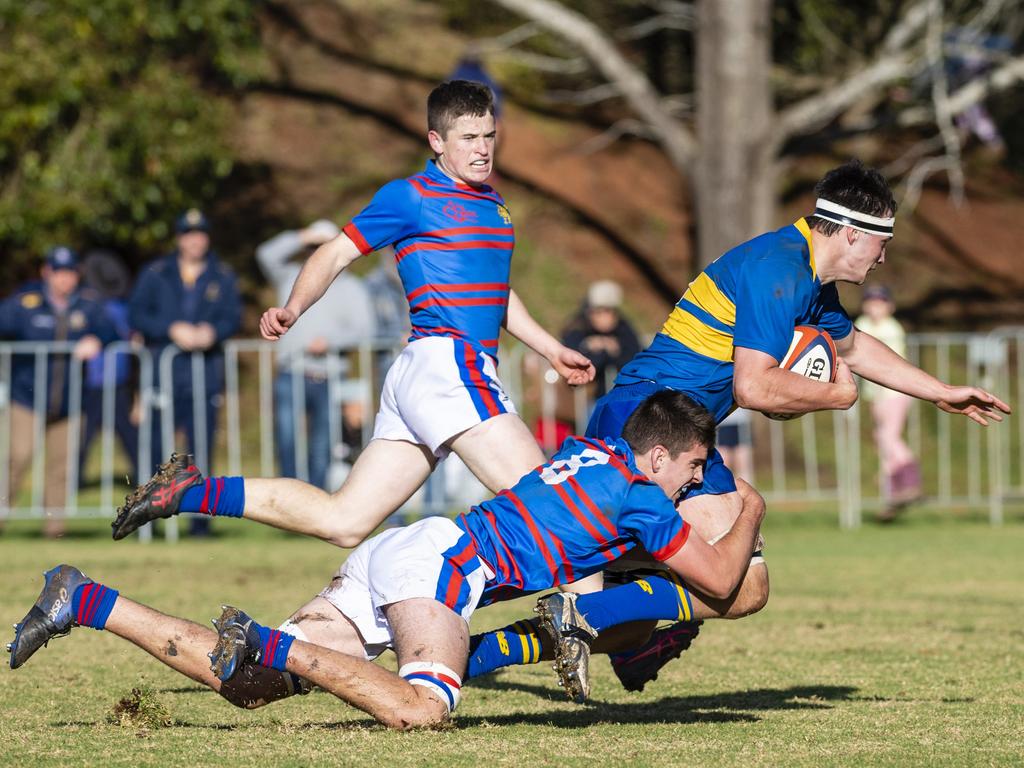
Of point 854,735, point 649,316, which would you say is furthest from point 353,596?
point 649,316

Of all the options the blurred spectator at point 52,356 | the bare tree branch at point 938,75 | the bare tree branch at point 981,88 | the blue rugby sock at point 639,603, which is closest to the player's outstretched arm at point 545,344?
the blue rugby sock at point 639,603

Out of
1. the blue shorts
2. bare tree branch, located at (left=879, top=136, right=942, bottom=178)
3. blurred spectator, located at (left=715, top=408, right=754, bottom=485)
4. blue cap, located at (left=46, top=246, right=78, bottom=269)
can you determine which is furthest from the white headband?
bare tree branch, located at (left=879, top=136, right=942, bottom=178)

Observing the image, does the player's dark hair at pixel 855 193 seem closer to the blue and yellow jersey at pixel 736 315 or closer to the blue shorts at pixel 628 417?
the blue and yellow jersey at pixel 736 315

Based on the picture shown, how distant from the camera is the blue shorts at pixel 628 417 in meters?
5.86

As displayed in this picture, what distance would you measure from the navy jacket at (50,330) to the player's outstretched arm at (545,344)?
24.0 feet

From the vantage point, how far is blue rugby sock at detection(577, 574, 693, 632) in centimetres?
553

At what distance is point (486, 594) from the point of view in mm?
5367

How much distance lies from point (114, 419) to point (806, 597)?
6.52 meters

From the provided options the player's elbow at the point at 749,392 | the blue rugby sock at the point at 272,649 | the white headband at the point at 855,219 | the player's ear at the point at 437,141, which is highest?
the player's ear at the point at 437,141

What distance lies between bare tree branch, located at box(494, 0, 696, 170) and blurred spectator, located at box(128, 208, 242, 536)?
7379 millimetres

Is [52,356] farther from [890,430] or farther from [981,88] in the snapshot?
[981,88]

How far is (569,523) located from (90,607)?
153cm

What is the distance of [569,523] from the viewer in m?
5.27

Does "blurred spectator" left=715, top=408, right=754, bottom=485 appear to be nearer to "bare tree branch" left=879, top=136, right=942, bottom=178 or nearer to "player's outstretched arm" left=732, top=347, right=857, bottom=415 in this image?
"player's outstretched arm" left=732, top=347, right=857, bottom=415
